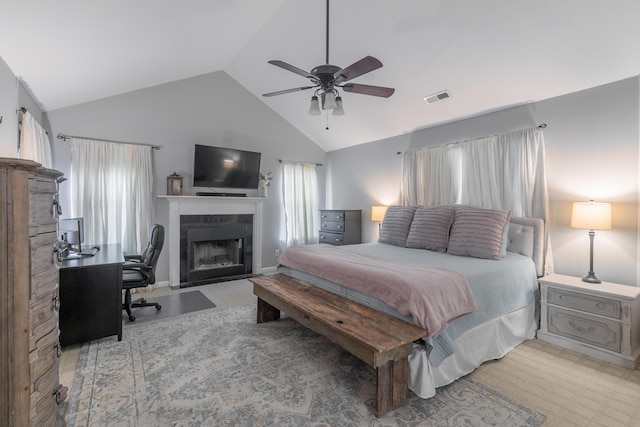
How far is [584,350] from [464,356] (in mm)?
1308

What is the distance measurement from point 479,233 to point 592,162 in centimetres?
130

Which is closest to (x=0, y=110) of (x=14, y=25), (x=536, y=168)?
(x=14, y=25)

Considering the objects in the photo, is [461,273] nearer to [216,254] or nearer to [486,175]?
[486,175]

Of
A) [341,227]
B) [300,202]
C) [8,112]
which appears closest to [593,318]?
[341,227]

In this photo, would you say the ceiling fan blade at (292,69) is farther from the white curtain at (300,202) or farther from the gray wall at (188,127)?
the white curtain at (300,202)

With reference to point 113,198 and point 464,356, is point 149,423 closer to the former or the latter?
point 464,356

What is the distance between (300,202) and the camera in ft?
19.8

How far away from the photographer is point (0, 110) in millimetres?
2352

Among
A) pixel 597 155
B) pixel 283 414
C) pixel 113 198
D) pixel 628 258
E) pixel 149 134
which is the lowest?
pixel 283 414

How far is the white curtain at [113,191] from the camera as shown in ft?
13.2

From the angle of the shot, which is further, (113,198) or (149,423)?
(113,198)

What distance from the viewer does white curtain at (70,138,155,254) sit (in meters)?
4.02

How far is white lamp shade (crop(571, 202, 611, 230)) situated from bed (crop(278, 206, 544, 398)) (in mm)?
456

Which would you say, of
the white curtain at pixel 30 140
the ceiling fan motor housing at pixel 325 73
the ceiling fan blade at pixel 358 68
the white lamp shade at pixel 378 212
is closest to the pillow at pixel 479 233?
A: the white lamp shade at pixel 378 212
